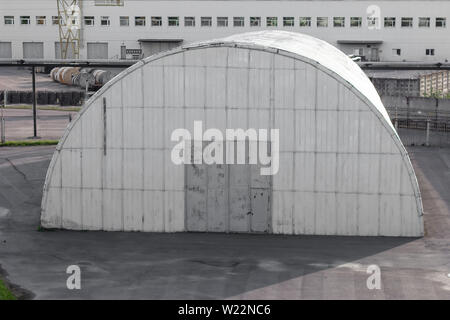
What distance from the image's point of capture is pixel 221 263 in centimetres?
2591

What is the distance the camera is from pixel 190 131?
2952cm

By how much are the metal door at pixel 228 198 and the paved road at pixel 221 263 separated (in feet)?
1.71

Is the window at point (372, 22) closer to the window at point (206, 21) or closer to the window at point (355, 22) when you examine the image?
the window at point (355, 22)

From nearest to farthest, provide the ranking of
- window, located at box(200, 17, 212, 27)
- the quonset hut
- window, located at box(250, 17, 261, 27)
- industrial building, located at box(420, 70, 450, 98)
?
1. the quonset hut
2. industrial building, located at box(420, 70, 450, 98)
3. window, located at box(250, 17, 261, 27)
4. window, located at box(200, 17, 212, 27)

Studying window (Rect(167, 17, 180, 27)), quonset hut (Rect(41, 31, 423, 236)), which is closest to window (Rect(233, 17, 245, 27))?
window (Rect(167, 17, 180, 27))

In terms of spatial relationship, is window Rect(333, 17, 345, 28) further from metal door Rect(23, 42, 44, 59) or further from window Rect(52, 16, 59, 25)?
metal door Rect(23, 42, 44, 59)

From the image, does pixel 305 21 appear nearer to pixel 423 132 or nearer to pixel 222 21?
pixel 222 21

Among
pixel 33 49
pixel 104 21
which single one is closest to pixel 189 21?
pixel 104 21

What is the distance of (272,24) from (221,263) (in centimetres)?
6200

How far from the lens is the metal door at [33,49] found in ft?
297

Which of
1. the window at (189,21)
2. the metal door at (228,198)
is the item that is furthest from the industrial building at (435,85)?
the metal door at (228,198)

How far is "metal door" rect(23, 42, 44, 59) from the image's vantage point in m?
90.6

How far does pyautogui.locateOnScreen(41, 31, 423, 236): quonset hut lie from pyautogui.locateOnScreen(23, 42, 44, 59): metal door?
6319cm

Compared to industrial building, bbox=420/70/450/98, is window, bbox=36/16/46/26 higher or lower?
higher
